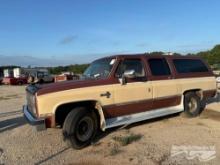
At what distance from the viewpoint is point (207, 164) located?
5.15 metres

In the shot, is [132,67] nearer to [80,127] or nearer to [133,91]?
[133,91]

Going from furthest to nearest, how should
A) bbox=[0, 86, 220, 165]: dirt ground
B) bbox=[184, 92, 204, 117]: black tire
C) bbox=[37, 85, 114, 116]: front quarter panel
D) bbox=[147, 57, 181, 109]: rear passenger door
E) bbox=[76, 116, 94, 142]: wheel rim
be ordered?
bbox=[184, 92, 204, 117]: black tire
bbox=[147, 57, 181, 109]: rear passenger door
bbox=[76, 116, 94, 142]: wheel rim
bbox=[37, 85, 114, 116]: front quarter panel
bbox=[0, 86, 220, 165]: dirt ground

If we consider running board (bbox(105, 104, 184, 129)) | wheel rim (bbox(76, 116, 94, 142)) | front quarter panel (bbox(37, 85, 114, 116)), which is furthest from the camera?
running board (bbox(105, 104, 184, 129))

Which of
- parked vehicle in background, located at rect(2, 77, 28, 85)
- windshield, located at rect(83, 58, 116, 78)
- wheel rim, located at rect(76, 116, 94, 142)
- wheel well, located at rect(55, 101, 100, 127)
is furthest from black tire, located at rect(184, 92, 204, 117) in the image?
parked vehicle in background, located at rect(2, 77, 28, 85)

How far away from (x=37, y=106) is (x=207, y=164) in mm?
3424

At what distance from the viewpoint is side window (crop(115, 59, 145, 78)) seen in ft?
24.0

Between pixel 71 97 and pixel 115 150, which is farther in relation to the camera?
pixel 71 97

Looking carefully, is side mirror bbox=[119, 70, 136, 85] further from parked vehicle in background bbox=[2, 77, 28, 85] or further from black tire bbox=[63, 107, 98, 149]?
parked vehicle in background bbox=[2, 77, 28, 85]

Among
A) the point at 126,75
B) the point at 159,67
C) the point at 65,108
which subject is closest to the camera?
the point at 65,108

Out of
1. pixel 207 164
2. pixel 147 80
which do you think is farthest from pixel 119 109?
pixel 207 164

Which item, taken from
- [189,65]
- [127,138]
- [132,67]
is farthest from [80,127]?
[189,65]

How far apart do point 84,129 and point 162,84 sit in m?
2.69

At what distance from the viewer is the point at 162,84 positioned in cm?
813

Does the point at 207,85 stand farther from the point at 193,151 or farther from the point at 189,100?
the point at 193,151
